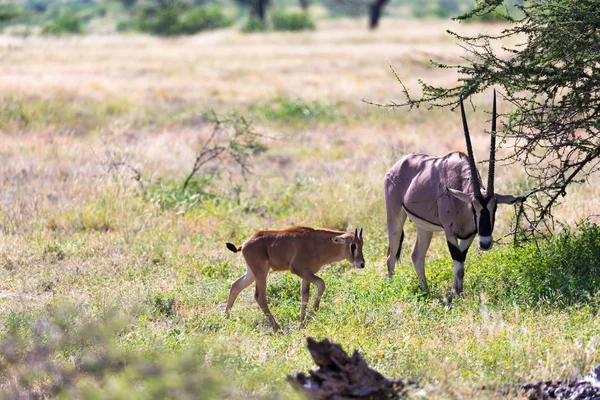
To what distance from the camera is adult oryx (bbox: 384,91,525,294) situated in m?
8.63

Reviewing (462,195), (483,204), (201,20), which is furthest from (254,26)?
(483,204)

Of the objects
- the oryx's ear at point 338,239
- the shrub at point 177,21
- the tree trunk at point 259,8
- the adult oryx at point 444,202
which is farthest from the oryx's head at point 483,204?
the tree trunk at point 259,8

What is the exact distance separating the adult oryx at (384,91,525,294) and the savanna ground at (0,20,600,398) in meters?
0.41

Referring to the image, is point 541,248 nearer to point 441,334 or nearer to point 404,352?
point 441,334

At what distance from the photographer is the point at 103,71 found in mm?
32969

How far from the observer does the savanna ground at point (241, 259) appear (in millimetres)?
7254

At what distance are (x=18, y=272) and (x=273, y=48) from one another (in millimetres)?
38700

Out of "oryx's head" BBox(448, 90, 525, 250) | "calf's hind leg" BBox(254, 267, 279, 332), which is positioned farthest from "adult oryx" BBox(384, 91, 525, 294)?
"calf's hind leg" BBox(254, 267, 279, 332)

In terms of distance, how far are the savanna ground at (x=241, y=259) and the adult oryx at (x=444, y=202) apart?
1.34 ft

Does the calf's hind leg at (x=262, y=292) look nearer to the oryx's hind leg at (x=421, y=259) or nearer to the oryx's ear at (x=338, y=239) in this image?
the oryx's ear at (x=338, y=239)

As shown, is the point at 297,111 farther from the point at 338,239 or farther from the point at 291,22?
the point at 291,22

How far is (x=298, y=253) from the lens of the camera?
872cm

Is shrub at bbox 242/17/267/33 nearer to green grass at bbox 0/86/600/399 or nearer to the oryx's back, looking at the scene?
green grass at bbox 0/86/600/399

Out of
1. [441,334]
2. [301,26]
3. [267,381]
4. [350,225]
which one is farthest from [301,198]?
[301,26]
